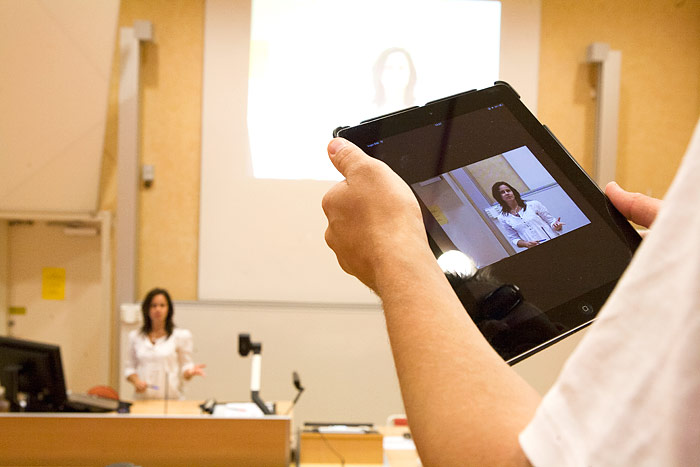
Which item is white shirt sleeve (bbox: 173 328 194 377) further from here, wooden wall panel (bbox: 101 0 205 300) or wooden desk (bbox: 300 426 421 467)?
wooden desk (bbox: 300 426 421 467)

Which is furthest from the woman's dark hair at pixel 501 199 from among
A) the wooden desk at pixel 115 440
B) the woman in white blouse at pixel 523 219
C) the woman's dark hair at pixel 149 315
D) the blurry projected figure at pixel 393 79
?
the blurry projected figure at pixel 393 79

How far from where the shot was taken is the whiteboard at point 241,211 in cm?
462

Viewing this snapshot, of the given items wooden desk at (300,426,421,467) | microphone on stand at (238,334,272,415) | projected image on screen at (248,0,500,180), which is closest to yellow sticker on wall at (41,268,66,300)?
projected image on screen at (248,0,500,180)

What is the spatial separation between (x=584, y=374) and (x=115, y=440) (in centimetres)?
188

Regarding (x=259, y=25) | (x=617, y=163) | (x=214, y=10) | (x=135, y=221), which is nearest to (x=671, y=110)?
(x=617, y=163)

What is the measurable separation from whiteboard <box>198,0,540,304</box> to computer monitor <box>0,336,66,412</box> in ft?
5.97

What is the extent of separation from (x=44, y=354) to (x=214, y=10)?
114 inches

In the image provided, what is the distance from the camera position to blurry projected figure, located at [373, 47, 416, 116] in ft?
15.0

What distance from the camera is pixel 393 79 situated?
4.57 meters

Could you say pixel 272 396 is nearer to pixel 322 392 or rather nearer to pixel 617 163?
pixel 322 392

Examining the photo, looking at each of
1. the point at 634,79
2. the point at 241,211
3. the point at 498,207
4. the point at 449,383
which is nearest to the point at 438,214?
the point at 498,207

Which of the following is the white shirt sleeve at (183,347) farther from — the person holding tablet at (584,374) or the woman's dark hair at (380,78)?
the person holding tablet at (584,374)

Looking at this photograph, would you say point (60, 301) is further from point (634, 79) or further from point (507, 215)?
point (634, 79)

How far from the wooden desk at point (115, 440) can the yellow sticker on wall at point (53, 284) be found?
297 centimetres
